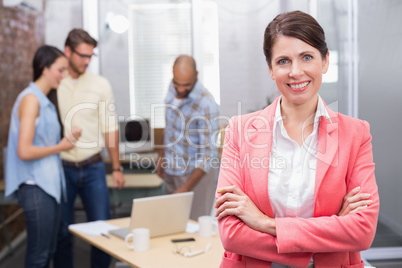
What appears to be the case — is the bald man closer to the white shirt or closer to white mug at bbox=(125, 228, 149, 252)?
white mug at bbox=(125, 228, 149, 252)

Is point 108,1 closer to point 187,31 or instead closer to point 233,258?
point 187,31

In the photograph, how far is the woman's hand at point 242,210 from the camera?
1.39 metres

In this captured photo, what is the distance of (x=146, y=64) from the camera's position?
3.93 metres

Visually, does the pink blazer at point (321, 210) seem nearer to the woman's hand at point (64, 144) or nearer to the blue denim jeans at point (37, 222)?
the blue denim jeans at point (37, 222)

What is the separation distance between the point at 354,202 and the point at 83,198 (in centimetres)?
231

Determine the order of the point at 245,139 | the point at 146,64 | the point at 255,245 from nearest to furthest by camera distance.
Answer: the point at 255,245 < the point at 245,139 < the point at 146,64

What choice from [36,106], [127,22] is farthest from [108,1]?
[36,106]

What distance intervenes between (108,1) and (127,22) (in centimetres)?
23

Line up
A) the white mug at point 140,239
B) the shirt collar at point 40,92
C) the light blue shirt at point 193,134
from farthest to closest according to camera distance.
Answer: the light blue shirt at point 193,134, the shirt collar at point 40,92, the white mug at point 140,239

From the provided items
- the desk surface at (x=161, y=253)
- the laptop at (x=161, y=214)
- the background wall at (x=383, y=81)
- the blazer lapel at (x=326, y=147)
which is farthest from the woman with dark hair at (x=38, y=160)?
the background wall at (x=383, y=81)

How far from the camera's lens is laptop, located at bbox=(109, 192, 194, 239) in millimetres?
2185

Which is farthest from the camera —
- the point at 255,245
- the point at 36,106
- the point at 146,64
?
the point at 146,64

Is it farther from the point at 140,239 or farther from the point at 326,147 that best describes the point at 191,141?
the point at 326,147

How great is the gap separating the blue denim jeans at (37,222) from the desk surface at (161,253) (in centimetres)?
47
